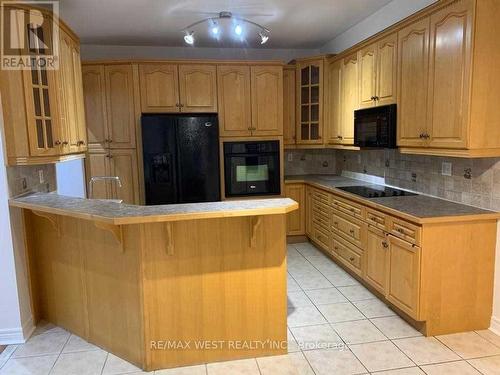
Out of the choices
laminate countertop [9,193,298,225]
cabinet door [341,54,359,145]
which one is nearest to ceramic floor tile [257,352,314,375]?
laminate countertop [9,193,298,225]

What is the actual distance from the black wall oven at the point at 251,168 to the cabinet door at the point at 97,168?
1.40 m

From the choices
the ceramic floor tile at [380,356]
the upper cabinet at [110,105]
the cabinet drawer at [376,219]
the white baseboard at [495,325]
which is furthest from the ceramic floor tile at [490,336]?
the upper cabinet at [110,105]

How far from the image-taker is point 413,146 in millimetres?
3029

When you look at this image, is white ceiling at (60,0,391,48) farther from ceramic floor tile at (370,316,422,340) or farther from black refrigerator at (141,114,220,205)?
ceramic floor tile at (370,316,422,340)

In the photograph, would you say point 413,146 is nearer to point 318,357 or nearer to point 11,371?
point 318,357

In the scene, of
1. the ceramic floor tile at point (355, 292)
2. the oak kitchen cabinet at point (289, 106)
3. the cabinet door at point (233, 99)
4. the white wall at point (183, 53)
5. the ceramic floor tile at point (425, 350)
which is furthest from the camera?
the oak kitchen cabinet at point (289, 106)

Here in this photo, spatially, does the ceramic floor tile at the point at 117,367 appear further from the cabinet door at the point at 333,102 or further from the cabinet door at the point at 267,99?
the cabinet door at the point at 333,102

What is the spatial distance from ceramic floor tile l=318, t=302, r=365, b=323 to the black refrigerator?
6.37 feet

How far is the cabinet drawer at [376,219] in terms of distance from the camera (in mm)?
3019

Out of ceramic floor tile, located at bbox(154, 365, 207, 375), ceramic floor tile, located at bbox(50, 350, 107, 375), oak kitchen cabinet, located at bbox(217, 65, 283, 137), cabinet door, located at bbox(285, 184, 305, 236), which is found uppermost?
oak kitchen cabinet, located at bbox(217, 65, 283, 137)

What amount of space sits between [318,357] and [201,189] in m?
2.45

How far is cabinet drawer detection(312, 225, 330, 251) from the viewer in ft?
14.2

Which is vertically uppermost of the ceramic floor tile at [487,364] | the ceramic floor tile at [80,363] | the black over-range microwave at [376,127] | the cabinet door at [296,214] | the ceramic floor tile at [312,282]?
the black over-range microwave at [376,127]

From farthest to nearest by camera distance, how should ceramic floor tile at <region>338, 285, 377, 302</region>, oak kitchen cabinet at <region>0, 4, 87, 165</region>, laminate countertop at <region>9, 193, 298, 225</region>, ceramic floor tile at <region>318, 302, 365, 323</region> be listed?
ceramic floor tile at <region>338, 285, 377, 302</region>, ceramic floor tile at <region>318, 302, 365, 323</region>, oak kitchen cabinet at <region>0, 4, 87, 165</region>, laminate countertop at <region>9, 193, 298, 225</region>
